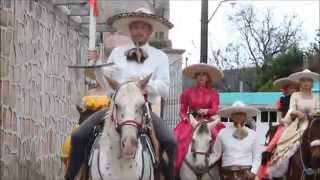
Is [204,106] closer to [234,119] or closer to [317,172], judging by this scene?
[234,119]

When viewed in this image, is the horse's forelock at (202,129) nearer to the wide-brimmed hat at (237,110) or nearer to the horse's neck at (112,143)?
the wide-brimmed hat at (237,110)

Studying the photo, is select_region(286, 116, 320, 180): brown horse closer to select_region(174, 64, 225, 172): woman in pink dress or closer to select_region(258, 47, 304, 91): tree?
select_region(174, 64, 225, 172): woman in pink dress

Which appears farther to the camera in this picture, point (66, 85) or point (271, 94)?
point (271, 94)

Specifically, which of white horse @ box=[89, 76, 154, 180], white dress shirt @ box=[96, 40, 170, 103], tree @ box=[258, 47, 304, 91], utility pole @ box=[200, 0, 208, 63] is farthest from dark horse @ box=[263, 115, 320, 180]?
tree @ box=[258, 47, 304, 91]

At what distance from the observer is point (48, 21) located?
18469mm

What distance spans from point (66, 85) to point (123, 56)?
11245mm

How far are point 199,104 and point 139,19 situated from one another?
4.28m

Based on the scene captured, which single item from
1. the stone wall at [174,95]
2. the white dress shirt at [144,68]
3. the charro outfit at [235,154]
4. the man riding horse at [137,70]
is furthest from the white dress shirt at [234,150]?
the stone wall at [174,95]

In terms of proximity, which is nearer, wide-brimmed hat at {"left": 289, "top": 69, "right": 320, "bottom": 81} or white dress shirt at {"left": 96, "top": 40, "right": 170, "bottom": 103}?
white dress shirt at {"left": 96, "top": 40, "right": 170, "bottom": 103}

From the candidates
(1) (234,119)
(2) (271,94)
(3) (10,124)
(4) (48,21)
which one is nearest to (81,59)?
(4) (48,21)

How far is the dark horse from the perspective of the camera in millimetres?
11891

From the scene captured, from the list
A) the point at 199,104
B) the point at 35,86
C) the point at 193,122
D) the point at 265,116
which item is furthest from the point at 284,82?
the point at 265,116

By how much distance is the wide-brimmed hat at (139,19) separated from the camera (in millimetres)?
9273

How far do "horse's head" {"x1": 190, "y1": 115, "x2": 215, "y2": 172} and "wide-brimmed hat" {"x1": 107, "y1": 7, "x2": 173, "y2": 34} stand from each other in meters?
3.35
